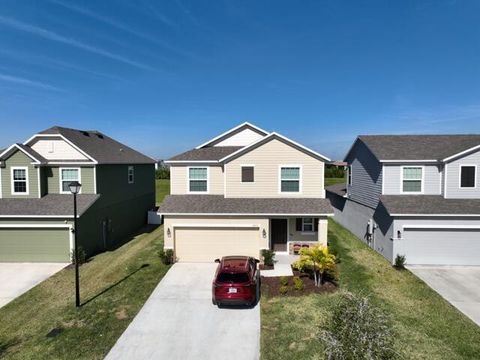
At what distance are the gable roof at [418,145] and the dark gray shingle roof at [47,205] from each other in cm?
1694

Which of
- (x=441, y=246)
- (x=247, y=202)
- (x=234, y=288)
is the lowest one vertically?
(x=234, y=288)

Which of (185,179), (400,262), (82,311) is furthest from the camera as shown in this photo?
(185,179)

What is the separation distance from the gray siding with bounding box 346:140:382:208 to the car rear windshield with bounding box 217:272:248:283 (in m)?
10.5

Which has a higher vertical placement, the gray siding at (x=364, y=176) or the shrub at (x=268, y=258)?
the gray siding at (x=364, y=176)

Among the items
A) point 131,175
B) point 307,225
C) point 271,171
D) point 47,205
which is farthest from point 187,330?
point 131,175

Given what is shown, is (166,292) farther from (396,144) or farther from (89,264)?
(396,144)

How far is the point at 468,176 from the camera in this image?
16.6m

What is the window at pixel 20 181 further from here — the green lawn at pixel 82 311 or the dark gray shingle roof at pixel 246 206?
the dark gray shingle roof at pixel 246 206

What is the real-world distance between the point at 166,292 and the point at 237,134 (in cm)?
1185

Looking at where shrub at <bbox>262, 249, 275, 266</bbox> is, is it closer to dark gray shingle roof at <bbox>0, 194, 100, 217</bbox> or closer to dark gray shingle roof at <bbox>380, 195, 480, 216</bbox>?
dark gray shingle roof at <bbox>380, 195, 480, 216</bbox>

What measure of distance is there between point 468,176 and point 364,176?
5.48m

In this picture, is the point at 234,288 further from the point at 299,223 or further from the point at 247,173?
the point at 247,173

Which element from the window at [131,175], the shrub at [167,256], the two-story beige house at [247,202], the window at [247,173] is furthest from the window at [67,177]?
the window at [247,173]

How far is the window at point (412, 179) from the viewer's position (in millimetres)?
17328
